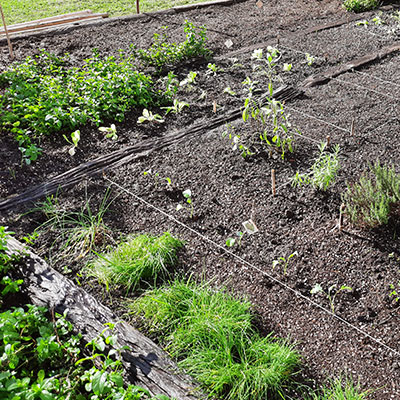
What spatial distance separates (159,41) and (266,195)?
11.8ft

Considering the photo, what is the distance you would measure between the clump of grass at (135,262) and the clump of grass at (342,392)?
1128mm

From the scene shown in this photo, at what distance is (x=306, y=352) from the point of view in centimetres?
256

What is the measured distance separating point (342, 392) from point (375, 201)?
144 centimetres

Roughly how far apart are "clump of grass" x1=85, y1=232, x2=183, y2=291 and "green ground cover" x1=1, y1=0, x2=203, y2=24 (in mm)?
5817

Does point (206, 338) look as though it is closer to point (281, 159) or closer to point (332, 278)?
point (332, 278)

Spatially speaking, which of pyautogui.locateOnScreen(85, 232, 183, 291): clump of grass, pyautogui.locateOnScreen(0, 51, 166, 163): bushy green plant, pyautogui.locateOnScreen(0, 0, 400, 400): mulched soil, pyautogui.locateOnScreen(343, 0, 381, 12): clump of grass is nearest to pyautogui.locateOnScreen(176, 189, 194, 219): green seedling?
pyautogui.locateOnScreen(0, 0, 400, 400): mulched soil

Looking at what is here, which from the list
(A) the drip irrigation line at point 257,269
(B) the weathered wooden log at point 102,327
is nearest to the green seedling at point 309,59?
(A) the drip irrigation line at point 257,269

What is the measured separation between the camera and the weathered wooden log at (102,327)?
232cm

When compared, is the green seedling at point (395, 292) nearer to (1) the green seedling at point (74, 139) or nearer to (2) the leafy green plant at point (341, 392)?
(2) the leafy green plant at point (341, 392)

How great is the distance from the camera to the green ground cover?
7964 millimetres

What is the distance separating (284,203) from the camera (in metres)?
3.63

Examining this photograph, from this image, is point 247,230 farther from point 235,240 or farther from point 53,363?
point 53,363

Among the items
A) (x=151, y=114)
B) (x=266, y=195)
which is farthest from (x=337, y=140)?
(x=151, y=114)

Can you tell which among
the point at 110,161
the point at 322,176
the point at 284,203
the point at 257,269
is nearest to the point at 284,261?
the point at 257,269
